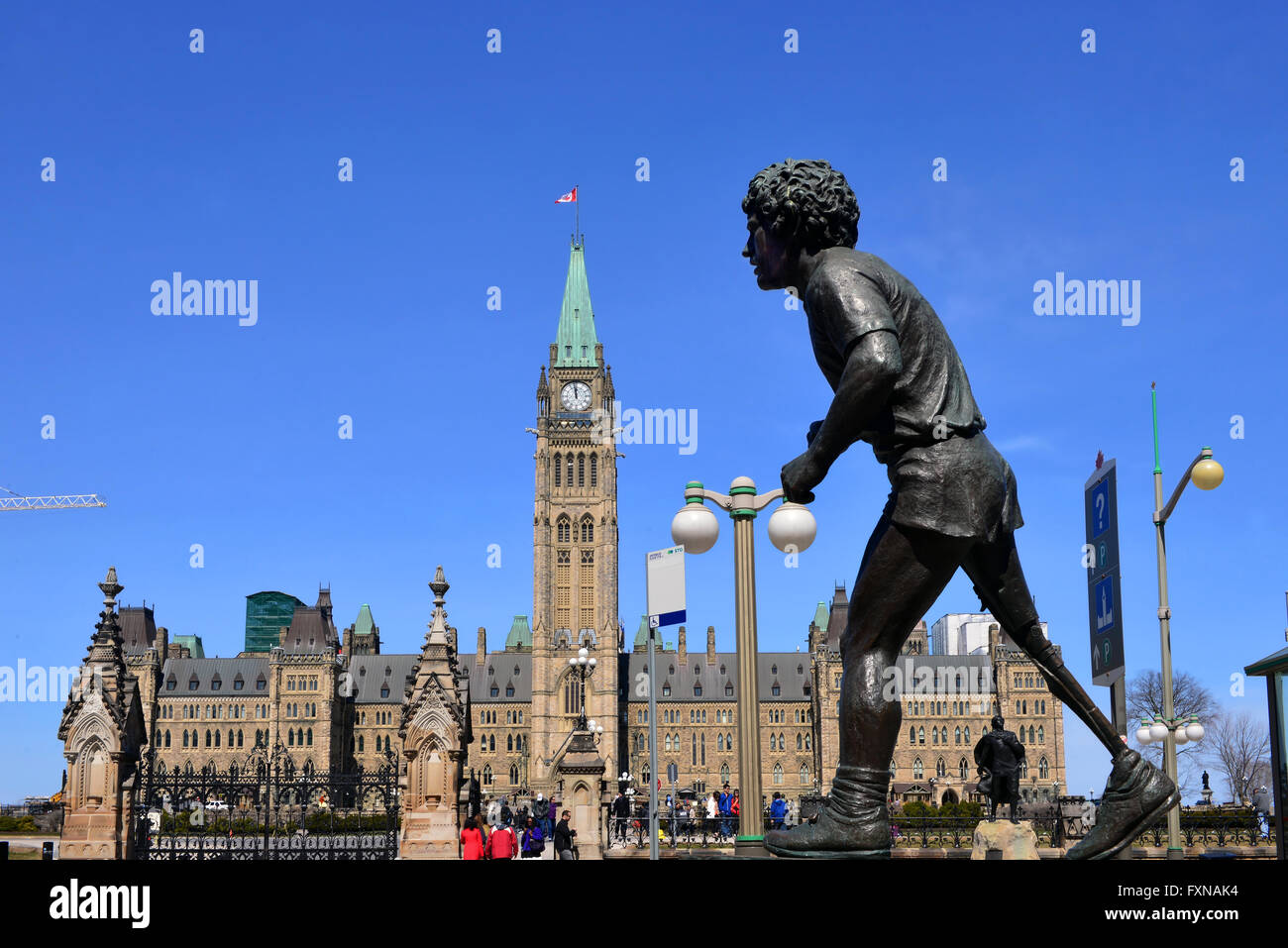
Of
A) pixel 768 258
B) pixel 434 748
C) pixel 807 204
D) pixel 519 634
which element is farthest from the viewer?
pixel 519 634

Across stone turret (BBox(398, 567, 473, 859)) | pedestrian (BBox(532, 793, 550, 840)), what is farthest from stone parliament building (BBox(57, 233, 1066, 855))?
stone turret (BBox(398, 567, 473, 859))

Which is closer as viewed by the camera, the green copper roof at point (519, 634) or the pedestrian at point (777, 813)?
the pedestrian at point (777, 813)

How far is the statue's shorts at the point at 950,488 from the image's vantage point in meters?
4.53

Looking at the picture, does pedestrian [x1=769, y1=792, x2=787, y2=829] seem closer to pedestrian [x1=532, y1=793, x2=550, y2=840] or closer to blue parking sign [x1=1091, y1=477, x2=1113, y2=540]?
pedestrian [x1=532, y1=793, x2=550, y2=840]

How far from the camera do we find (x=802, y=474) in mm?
4672

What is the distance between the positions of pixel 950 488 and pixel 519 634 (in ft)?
463

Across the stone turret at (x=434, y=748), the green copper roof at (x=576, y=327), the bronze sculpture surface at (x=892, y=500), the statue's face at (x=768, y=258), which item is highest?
the green copper roof at (x=576, y=327)

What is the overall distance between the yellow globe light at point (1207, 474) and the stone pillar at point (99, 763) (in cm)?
1602

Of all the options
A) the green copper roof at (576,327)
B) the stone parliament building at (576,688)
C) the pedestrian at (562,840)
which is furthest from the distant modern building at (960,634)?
the pedestrian at (562,840)

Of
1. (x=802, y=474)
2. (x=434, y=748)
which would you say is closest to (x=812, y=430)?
(x=802, y=474)

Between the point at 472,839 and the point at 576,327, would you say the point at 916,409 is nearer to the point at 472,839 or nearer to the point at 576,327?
the point at 472,839

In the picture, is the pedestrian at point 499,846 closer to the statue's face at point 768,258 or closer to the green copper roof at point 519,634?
the statue's face at point 768,258
